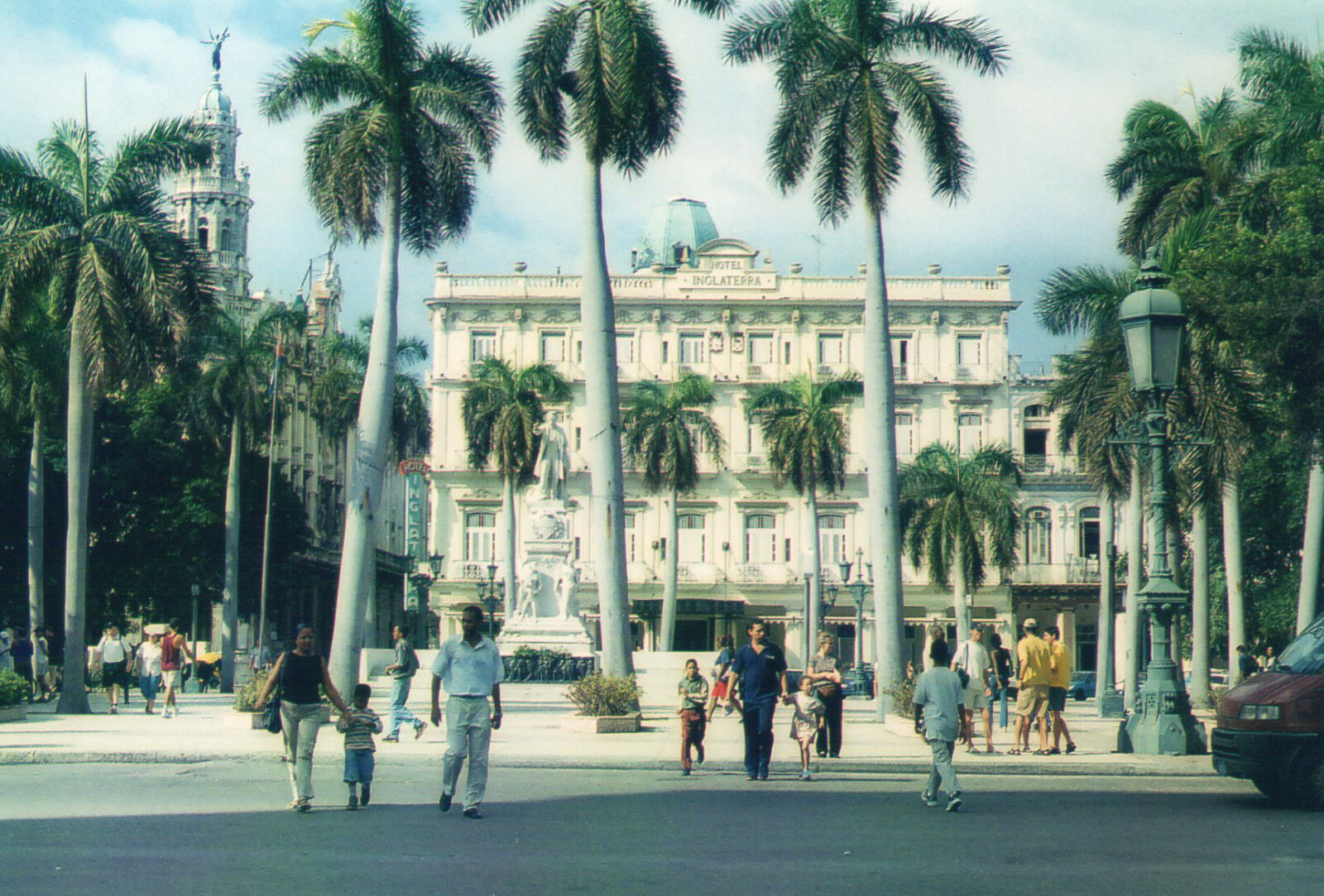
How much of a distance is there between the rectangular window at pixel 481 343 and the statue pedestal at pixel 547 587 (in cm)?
2914

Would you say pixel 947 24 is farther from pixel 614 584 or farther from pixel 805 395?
pixel 805 395

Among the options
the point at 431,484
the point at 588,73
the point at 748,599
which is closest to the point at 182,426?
the point at 431,484

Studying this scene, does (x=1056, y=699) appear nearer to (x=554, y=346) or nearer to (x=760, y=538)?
(x=760, y=538)

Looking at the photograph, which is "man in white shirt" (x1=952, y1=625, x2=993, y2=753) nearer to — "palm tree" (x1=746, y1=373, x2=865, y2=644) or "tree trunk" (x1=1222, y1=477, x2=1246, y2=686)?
"tree trunk" (x1=1222, y1=477, x2=1246, y2=686)

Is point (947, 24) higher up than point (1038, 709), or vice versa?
point (947, 24)

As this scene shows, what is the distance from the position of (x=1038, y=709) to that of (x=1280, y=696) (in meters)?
6.34

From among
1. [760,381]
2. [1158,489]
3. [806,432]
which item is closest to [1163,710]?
[1158,489]

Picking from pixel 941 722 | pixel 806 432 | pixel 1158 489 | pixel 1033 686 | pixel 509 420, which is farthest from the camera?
pixel 509 420

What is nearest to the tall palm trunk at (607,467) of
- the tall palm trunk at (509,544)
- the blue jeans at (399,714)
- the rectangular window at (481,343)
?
the blue jeans at (399,714)

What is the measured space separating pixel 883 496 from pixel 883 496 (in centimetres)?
1

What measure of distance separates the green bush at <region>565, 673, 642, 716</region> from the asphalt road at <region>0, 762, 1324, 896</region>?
7.01 meters

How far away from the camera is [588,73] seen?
25047 mm

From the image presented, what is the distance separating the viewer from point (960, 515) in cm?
6166

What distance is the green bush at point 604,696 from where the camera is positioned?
23672mm
